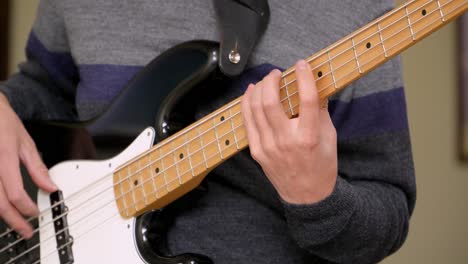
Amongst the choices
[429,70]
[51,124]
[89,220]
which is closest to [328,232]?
[89,220]

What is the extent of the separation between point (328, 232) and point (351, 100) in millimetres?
200

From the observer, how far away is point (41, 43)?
981mm

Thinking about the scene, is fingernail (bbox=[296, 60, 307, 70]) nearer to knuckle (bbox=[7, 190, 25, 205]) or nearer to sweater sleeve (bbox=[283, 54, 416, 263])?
sweater sleeve (bbox=[283, 54, 416, 263])

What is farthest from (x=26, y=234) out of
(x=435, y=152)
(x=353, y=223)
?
(x=435, y=152)

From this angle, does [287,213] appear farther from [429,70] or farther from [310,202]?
[429,70]

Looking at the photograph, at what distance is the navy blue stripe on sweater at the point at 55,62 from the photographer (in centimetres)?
98

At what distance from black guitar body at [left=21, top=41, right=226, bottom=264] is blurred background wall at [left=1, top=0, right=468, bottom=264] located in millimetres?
1326

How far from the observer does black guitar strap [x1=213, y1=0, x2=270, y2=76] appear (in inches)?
28.2

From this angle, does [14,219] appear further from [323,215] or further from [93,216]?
[323,215]

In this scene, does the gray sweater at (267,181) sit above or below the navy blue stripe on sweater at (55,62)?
below

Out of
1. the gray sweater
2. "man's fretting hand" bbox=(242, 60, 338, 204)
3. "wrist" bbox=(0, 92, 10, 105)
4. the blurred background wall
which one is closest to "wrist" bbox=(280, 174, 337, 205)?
"man's fretting hand" bbox=(242, 60, 338, 204)

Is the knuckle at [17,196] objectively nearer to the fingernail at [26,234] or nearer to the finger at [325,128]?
the fingernail at [26,234]

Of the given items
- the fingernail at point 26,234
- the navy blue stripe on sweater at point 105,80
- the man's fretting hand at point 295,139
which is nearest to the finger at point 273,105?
the man's fretting hand at point 295,139

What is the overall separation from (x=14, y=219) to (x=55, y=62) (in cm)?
30
